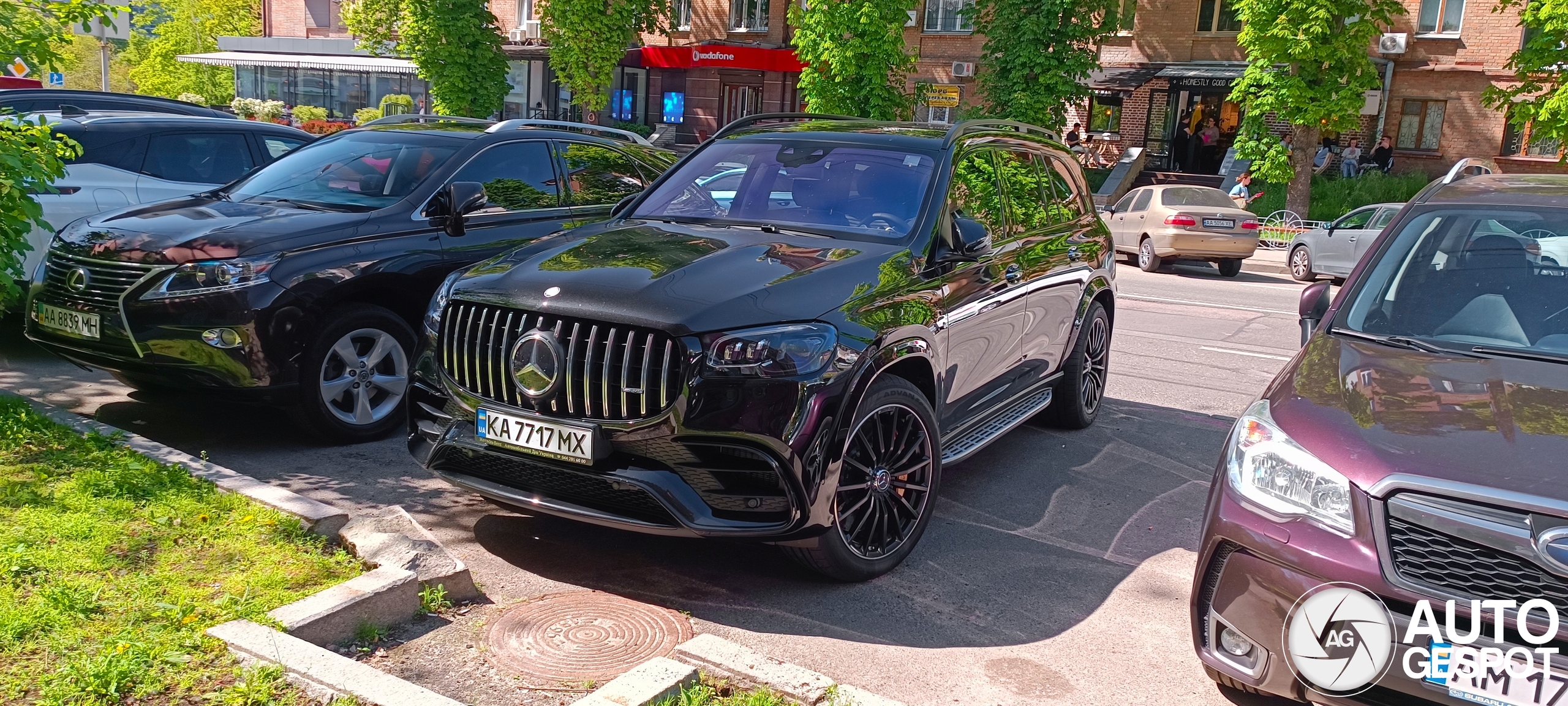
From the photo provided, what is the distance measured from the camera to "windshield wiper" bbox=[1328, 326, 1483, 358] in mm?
4047

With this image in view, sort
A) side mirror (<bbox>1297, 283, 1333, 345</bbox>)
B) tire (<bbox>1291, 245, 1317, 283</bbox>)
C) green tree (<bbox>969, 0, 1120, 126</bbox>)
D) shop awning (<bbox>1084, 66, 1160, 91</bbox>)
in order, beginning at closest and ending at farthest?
side mirror (<bbox>1297, 283, 1333, 345</bbox>)
tire (<bbox>1291, 245, 1317, 283</bbox>)
green tree (<bbox>969, 0, 1120, 126</bbox>)
shop awning (<bbox>1084, 66, 1160, 91</bbox>)

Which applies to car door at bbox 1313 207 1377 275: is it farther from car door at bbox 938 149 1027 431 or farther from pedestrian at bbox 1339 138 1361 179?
car door at bbox 938 149 1027 431

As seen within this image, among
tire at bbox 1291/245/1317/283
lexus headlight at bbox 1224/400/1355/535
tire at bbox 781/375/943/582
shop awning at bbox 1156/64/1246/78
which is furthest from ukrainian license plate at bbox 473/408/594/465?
shop awning at bbox 1156/64/1246/78

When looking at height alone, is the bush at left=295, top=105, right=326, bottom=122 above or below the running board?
above

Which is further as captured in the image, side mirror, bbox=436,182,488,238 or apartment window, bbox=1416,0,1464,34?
apartment window, bbox=1416,0,1464,34

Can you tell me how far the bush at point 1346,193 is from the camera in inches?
1095

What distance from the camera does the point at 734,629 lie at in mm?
4230

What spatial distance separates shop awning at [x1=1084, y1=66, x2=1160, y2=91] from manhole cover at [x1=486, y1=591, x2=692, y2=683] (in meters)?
31.1

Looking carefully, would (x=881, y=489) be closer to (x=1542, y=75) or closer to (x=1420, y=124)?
(x=1542, y=75)

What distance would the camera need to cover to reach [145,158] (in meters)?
8.78

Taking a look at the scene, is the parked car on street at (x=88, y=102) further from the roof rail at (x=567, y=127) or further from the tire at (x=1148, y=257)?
the tire at (x=1148, y=257)

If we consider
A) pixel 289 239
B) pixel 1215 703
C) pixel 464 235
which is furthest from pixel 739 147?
pixel 1215 703

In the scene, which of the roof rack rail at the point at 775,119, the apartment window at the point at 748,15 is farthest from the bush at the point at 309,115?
the roof rack rail at the point at 775,119

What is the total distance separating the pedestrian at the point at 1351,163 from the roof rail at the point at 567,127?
2616 centimetres
